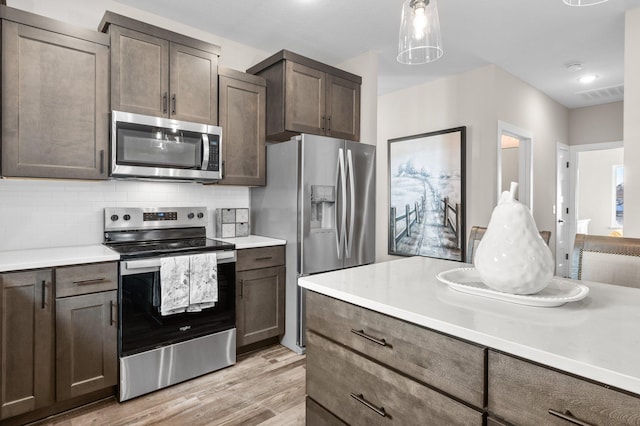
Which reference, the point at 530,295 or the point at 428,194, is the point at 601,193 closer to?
the point at 428,194

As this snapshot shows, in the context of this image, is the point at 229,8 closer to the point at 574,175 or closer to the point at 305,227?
the point at 305,227

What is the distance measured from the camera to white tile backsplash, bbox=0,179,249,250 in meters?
2.34

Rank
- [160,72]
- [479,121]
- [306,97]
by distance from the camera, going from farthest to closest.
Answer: [479,121]
[306,97]
[160,72]

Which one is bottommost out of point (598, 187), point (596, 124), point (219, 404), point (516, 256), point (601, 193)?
point (219, 404)

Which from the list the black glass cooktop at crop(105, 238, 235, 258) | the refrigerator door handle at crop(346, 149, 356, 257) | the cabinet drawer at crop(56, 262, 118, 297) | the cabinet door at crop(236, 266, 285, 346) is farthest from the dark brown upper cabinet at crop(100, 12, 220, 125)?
the cabinet door at crop(236, 266, 285, 346)

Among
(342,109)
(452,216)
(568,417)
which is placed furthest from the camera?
(452,216)

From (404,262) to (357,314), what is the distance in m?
0.67

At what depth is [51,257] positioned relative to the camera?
6.67ft

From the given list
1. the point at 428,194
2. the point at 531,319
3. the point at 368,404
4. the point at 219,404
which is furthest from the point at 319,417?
the point at 428,194

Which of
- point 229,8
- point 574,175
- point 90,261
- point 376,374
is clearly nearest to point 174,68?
point 229,8

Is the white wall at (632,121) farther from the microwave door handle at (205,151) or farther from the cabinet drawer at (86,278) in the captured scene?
the cabinet drawer at (86,278)

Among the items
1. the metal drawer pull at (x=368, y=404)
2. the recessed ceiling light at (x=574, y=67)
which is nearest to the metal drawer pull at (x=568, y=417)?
the metal drawer pull at (x=368, y=404)

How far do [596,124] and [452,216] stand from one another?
131 inches

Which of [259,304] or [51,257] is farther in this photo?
[259,304]
